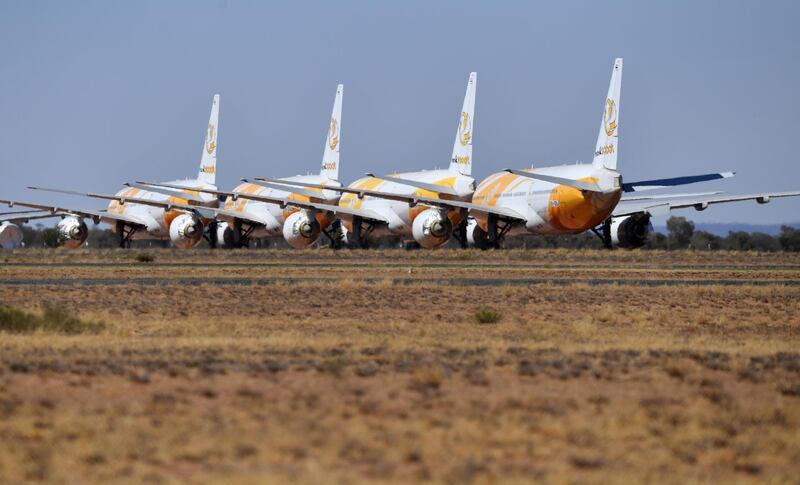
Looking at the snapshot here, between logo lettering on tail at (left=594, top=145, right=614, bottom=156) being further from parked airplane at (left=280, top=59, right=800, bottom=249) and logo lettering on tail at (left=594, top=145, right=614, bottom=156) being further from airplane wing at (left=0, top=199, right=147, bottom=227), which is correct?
airplane wing at (left=0, top=199, right=147, bottom=227)

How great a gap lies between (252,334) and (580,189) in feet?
139

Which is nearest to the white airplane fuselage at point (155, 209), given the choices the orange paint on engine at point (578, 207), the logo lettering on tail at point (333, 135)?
the logo lettering on tail at point (333, 135)

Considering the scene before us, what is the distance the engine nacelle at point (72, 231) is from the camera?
101625 mm

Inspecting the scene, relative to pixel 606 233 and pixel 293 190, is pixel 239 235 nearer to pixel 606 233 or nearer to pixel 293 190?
pixel 293 190

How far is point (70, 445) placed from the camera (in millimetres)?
13984

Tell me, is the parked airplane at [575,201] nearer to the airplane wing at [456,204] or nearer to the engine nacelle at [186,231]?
the airplane wing at [456,204]

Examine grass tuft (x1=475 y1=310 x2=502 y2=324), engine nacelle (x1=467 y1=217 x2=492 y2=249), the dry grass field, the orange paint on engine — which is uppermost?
the orange paint on engine

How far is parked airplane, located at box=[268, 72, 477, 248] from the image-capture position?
7750 cm

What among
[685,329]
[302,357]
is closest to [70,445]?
[302,357]

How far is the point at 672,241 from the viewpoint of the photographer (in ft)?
438

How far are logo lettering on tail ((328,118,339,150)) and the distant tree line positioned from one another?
1809 centimetres

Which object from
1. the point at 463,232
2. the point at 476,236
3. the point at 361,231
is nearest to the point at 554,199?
the point at 476,236

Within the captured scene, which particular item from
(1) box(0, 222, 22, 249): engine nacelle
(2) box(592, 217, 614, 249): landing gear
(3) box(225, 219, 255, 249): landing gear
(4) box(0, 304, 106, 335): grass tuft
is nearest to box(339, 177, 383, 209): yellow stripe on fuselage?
(3) box(225, 219, 255, 249): landing gear

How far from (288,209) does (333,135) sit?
6.13m
